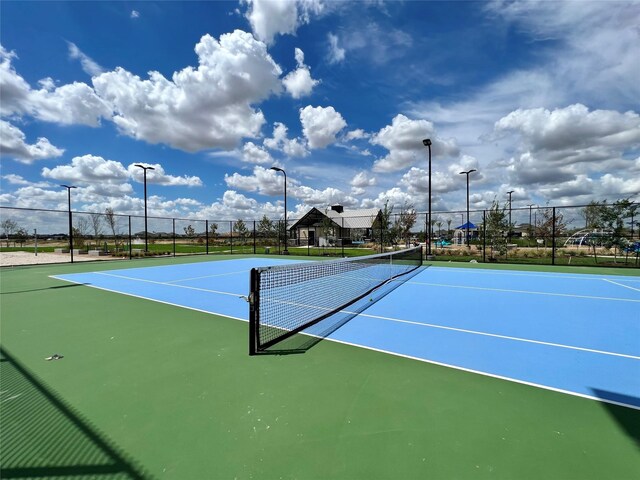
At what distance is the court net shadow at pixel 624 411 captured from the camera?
2.54 meters

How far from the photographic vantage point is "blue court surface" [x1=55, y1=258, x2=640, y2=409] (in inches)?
143

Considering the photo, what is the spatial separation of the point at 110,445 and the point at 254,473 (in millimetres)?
1246

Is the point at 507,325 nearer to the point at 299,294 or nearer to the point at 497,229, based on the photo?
the point at 299,294

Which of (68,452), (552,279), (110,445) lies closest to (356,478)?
(110,445)

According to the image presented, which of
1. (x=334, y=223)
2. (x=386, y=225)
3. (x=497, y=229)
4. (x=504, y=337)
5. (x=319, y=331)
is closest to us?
(x=504, y=337)

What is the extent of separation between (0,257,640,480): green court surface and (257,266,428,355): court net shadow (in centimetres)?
24

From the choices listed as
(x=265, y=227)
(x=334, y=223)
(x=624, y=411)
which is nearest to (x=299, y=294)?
(x=624, y=411)

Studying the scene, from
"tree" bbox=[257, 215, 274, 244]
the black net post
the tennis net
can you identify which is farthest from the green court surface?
"tree" bbox=[257, 215, 274, 244]

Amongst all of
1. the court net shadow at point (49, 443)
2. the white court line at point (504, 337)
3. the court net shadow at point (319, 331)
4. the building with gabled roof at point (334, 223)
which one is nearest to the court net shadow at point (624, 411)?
the white court line at point (504, 337)

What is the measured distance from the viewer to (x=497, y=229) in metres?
17.4

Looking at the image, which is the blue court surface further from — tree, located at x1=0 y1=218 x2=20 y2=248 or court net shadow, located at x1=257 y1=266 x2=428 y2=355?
tree, located at x1=0 y1=218 x2=20 y2=248

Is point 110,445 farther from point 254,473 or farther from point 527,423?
point 527,423

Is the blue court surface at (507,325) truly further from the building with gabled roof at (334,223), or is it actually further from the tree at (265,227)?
the building with gabled roof at (334,223)

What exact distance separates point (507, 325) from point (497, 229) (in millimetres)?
13873
